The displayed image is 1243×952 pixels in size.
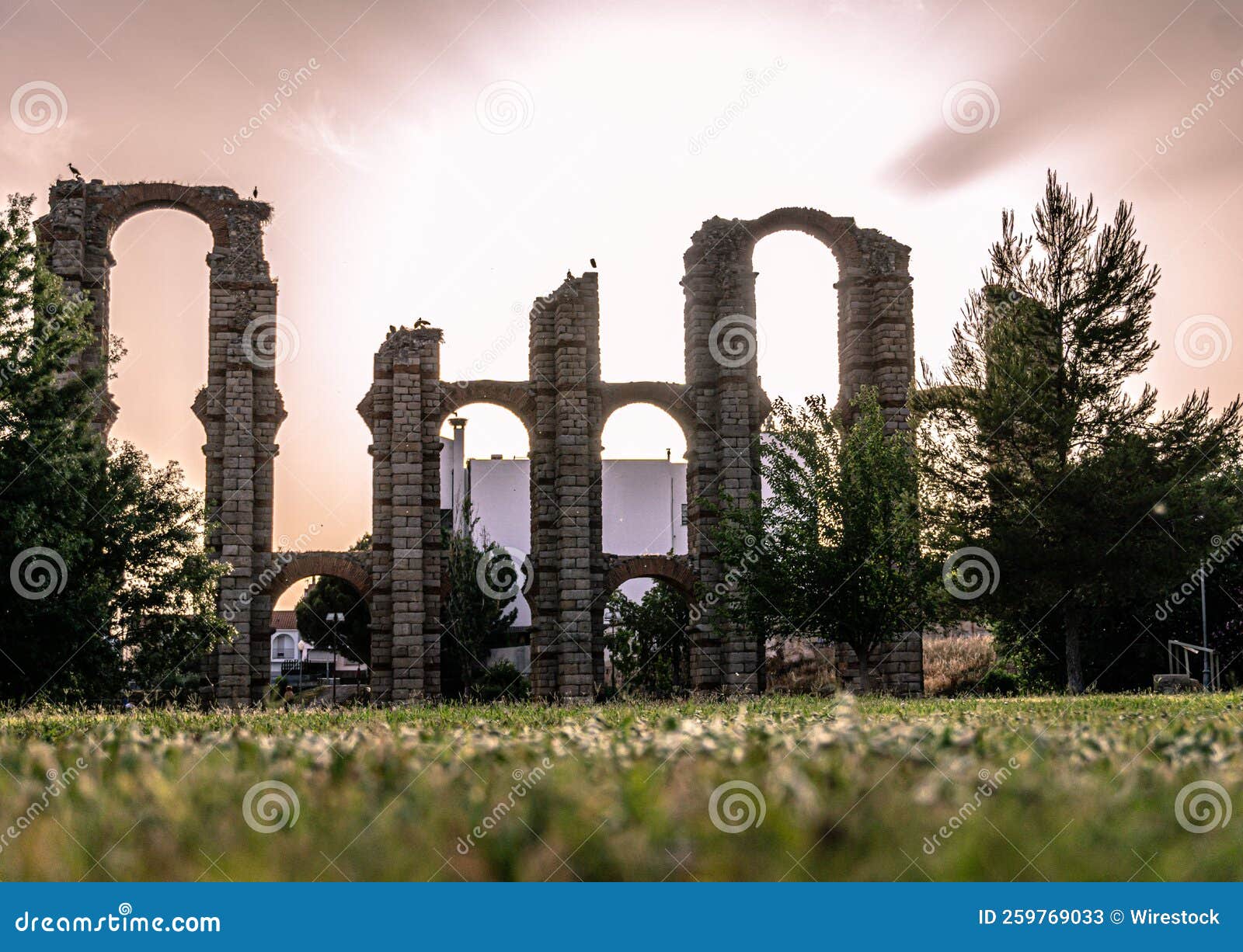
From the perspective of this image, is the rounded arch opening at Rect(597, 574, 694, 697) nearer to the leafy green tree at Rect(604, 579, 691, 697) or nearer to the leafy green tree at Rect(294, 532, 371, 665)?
the leafy green tree at Rect(604, 579, 691, 697)

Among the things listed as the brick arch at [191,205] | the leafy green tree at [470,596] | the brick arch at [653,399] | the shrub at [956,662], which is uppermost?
the brick arch at [191,205]

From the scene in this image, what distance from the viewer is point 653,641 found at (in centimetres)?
3719

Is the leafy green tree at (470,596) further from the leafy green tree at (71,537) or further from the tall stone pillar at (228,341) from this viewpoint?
the leafy green tree at (71,537)

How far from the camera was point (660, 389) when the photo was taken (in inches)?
1267

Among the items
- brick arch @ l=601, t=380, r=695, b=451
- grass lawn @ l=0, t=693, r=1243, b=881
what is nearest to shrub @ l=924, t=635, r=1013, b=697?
brick arch @ l=601, t=380, r=695, b=451

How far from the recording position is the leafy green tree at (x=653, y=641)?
35625 mm

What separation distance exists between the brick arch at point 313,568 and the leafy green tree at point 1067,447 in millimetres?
15472

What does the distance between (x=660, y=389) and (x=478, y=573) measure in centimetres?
823

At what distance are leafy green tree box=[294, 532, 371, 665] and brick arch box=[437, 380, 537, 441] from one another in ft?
52.1

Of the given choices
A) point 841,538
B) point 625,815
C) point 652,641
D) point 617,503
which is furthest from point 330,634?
point 625,815

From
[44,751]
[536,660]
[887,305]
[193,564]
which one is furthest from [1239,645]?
[44,751]

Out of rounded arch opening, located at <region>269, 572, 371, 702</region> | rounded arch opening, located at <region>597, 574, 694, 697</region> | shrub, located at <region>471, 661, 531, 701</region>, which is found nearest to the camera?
shrub, located at <region>471, 661, 531, 701</region>

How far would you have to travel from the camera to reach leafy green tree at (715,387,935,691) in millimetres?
22219

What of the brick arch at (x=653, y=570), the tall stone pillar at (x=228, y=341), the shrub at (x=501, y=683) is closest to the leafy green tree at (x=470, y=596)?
the shrub at (x=501, y=683)
